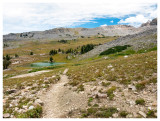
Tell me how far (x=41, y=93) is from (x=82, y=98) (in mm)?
6251

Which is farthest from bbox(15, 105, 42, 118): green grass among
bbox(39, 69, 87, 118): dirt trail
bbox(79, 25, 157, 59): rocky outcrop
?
→ bbox(79, 25, 157, 59): rocky outcrop

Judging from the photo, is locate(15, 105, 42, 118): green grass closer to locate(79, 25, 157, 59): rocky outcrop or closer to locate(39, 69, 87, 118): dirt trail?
locate(39, 69, 87, 118): dirt trail

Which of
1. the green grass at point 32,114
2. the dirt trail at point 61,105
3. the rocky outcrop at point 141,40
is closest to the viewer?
the green grass at point 32,114

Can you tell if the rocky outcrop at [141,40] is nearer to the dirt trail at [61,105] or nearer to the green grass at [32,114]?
the dirt trail at [61,105]

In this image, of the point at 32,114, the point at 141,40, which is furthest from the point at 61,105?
the point at 141,40

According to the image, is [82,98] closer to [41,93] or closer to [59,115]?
[59,115]

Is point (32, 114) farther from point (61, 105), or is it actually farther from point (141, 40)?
point (141, 40)

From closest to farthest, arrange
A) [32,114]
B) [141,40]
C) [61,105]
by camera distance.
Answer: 1. [32,114]
2. [61,105]
3. [141,40]

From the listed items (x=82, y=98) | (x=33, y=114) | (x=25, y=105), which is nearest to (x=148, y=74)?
(x=82, y=98)

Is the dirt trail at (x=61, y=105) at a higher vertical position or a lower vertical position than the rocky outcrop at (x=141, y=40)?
lower

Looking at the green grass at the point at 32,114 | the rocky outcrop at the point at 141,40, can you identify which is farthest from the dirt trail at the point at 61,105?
the rocky outcrop at the point at 141,40

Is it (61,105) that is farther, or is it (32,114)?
(61,105)

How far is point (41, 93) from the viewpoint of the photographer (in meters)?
15.0

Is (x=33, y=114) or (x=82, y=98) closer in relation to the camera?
(x=33, y=114)
